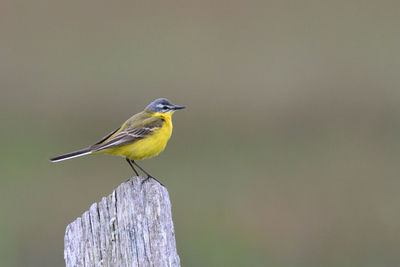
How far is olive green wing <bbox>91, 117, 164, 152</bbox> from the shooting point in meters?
6.70

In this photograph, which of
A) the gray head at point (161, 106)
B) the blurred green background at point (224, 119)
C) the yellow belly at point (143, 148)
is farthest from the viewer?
the blurred green background at point (224, 119)

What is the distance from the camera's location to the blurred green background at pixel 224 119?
9.77m

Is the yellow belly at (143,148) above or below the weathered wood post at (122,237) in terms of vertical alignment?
above

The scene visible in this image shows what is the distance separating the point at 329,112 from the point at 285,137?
1.08 meters

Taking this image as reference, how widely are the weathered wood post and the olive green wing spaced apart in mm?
2233

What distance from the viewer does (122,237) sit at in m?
4.23

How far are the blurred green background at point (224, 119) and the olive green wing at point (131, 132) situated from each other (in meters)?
2.37

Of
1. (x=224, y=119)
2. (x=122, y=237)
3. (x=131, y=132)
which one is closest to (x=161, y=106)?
(x=131, y=132)

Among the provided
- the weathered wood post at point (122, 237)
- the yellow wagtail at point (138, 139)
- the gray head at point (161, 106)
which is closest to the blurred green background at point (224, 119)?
the gray head at point (161, 106)

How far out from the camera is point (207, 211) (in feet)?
33.5

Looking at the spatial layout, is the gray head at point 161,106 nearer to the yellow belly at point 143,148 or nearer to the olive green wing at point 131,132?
the olive green wing at point 131,132

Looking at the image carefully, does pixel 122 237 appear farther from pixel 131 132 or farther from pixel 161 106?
pixel 161 106

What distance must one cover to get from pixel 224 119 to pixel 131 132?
570 centimetres

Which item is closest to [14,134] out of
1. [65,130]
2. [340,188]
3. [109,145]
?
[65,130]
